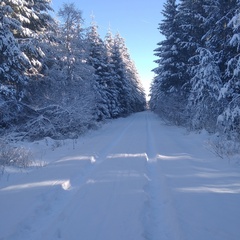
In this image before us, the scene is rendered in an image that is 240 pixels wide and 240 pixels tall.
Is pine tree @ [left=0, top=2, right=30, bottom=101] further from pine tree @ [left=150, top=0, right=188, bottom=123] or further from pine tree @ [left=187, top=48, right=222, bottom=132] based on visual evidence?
pine tree @ [left=150, top=0, right=188, bottom=123]

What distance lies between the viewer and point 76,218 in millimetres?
4371

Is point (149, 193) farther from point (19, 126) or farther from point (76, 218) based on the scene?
point (19, 126)

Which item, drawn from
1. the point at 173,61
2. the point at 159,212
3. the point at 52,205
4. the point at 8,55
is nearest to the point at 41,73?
the point at 8,55

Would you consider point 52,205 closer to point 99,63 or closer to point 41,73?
point 41,73

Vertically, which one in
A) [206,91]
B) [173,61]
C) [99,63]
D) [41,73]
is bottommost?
[206,91]

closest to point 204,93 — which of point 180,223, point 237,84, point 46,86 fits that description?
point 237,84

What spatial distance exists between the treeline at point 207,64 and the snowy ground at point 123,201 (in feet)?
14.4

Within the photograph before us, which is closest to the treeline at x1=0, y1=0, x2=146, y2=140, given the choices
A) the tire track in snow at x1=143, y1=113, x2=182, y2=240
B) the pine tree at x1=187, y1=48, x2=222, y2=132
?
the pine tree at x1=187, y1=48, x2=222, y2=132

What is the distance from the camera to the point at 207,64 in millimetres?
14125

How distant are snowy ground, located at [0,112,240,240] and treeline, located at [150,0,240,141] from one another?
4.40 metres

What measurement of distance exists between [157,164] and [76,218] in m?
4.52

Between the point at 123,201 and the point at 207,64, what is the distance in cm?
1121

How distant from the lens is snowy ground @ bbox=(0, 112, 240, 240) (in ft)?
12.9

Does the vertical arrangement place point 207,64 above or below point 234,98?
above
